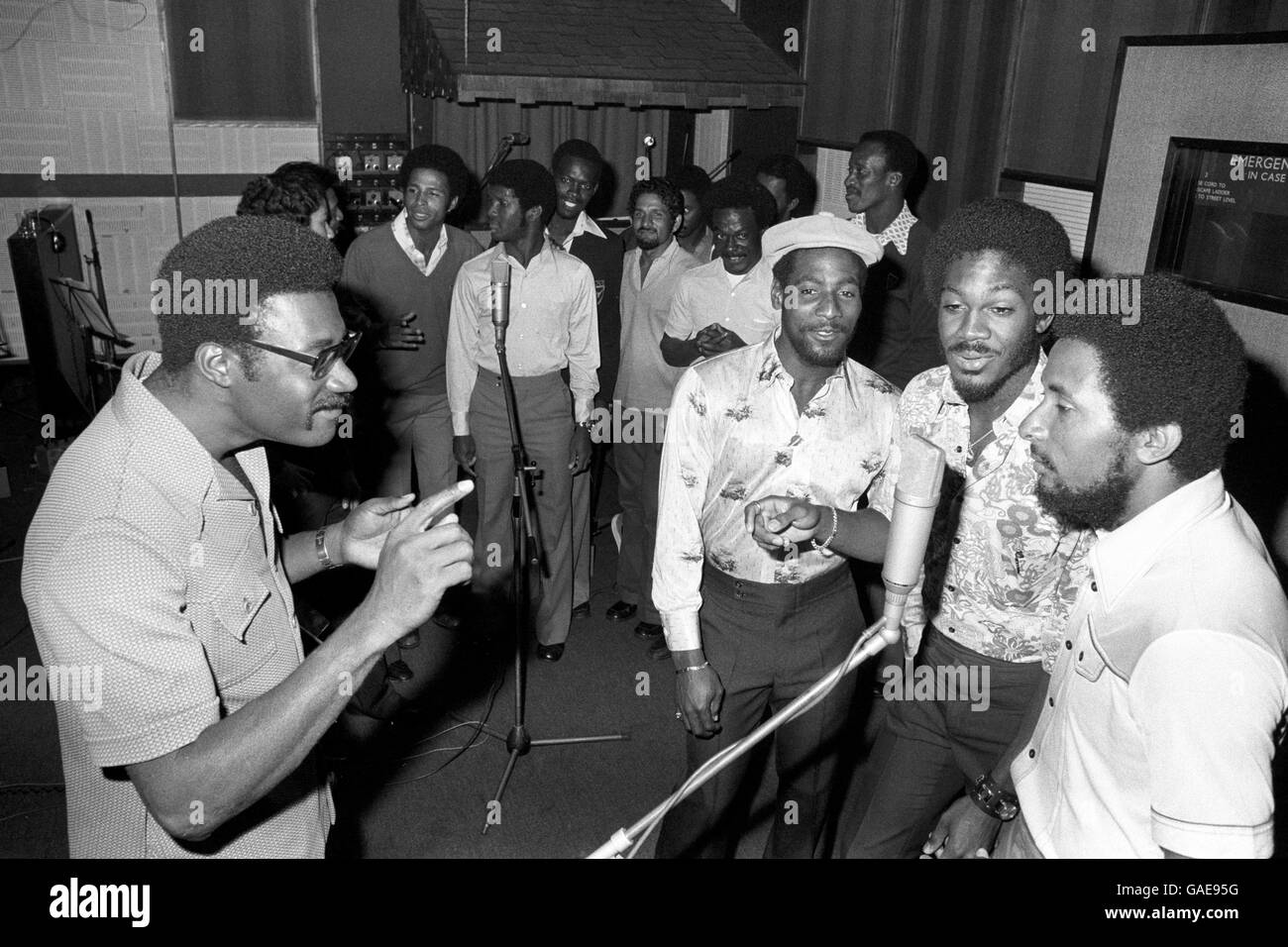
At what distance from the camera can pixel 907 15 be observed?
18.5ft

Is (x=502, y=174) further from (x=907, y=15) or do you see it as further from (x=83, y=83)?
(x=83, y=83)

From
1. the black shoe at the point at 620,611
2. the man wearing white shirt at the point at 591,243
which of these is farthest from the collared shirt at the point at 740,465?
the man wearing white shirt at the point at 591,243

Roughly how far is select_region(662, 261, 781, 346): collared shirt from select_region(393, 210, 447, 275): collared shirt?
121 cm

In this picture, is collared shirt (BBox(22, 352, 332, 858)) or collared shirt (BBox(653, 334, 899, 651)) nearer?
collared shirt (BBox(22, 352, 332, 858))

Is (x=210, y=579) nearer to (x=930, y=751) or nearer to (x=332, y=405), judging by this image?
(x=332, y=405)

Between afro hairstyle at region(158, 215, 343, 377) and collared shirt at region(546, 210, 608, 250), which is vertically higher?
afro hairstyle at region(158, 215, 343, 377)

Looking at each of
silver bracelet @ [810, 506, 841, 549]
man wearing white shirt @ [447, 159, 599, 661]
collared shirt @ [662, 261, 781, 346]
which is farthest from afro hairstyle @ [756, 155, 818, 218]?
silver bracelet @ [810, 506, 841, 549]

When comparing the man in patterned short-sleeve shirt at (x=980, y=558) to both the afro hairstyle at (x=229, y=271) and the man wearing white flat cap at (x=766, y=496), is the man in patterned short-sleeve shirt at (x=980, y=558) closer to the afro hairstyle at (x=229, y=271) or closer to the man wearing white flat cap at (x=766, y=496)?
A: the man wearing white flat cap at (x=766, y=496)

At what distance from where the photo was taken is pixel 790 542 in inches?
92.1

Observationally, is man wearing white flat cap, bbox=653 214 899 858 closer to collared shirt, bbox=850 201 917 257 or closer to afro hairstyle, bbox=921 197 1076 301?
afro hairstyle, bbox=921 197 1076 301

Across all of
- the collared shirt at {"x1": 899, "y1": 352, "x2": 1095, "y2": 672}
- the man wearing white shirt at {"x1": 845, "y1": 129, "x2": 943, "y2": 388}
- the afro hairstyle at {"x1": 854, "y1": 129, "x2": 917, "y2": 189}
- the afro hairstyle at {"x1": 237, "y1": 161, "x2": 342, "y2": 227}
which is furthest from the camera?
the afro hairstyle at {"x1": 854, "y1": 129, "x2": 917, "y2": 189}

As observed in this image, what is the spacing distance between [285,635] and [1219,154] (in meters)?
3.54

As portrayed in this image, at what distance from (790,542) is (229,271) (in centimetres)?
138

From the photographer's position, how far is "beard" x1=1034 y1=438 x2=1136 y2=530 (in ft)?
5.41
